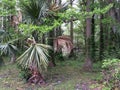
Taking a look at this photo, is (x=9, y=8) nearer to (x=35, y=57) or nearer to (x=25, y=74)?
(x=25, y=74)

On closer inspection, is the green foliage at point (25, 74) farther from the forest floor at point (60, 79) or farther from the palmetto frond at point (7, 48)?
the palmetto frond at point (7, 48)

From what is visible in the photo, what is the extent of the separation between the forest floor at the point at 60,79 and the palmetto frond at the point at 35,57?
0.85m

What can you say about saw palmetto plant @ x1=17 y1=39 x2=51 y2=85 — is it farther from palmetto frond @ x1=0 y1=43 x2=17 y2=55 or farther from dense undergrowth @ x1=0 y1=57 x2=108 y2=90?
dense undergrowth @ x1=0 y1=57 x2=108 y2=90

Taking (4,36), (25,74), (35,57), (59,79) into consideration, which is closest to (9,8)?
(4,36)

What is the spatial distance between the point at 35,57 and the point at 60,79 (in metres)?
1.61

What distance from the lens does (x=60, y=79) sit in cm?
862

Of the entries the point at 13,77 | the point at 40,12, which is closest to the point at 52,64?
the point at 13,77

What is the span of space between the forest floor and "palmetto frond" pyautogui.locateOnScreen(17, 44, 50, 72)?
85 centimetres

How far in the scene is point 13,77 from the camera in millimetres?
9227

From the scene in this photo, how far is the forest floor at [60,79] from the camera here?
7824mm

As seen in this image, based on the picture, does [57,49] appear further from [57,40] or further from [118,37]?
[118,37]

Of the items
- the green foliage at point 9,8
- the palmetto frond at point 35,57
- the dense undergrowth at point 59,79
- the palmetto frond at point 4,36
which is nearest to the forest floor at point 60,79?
the dense undergrowth at point 59,79

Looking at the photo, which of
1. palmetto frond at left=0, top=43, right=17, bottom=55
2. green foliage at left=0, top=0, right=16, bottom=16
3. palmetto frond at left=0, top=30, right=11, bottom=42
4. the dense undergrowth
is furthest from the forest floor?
green foliage at left=0, top=0, right=16, bottom=16

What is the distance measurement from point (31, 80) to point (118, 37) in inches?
193
